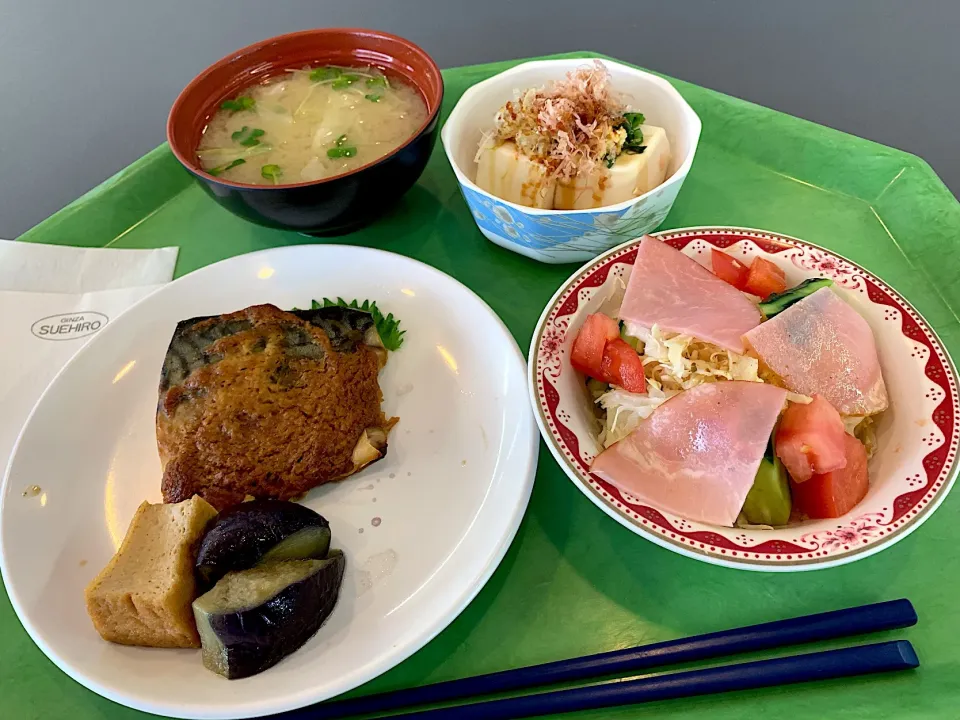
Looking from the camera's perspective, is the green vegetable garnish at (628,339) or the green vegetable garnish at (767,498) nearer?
the green vegetable garnish at (767,498)

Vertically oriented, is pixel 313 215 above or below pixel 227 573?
above

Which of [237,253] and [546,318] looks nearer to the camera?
[546,318]

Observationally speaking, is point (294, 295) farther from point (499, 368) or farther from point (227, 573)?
point (227, 573)

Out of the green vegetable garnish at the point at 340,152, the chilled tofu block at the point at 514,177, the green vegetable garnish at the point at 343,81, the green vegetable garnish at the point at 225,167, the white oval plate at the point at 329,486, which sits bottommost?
the white oval plate at the point at 329,486

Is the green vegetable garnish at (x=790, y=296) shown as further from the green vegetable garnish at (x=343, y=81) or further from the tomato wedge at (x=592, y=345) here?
the green vegetable garnish at (x=343, y=81)

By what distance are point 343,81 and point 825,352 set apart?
Answer: 164 cm

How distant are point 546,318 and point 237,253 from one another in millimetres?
1142

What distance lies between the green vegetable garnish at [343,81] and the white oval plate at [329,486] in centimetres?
59

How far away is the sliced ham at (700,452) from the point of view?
1.21m

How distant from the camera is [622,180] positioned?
1.70 meters

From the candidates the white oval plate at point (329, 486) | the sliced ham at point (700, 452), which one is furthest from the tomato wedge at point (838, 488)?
the white oval plate at point (329, 486)

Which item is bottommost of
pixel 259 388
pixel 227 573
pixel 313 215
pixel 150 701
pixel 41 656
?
pixel 41 656

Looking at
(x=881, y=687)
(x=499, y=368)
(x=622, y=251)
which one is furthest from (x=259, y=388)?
(x=881, y=687)

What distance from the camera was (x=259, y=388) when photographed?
1482mm
